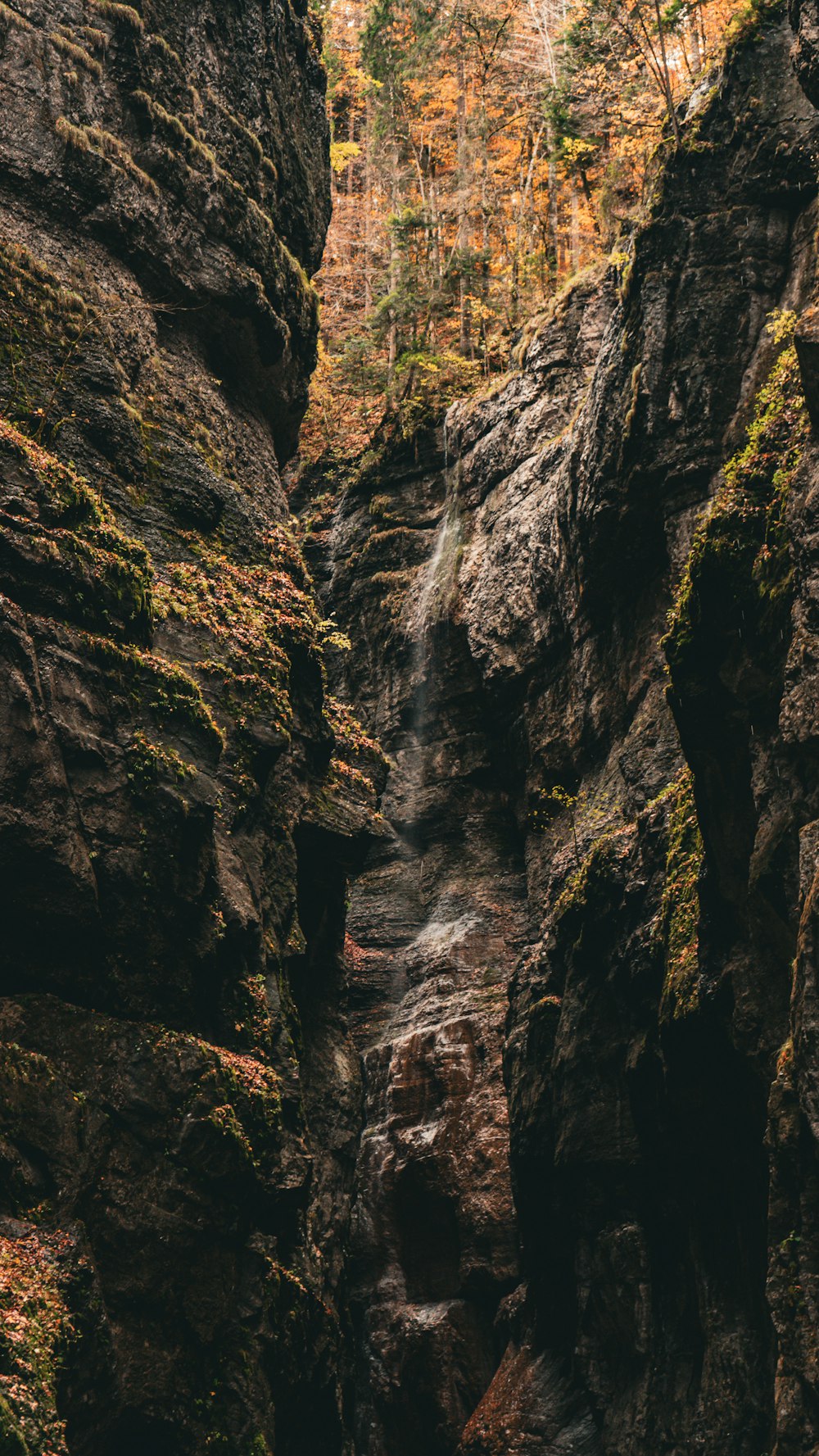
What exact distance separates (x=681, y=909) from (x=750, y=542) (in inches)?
192

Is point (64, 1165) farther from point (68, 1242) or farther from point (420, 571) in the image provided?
point (420, 571)

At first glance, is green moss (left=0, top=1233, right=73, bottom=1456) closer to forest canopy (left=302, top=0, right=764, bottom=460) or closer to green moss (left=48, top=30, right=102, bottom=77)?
green moss (left=48, top=30, right=102, bottom=77)

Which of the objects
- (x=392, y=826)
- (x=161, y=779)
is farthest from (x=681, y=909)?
(x=392, y=826)

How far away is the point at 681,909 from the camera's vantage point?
551 inches

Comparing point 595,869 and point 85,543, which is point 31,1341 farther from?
point 595,869

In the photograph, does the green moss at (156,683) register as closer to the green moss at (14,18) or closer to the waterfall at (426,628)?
the green moss at (14,18)

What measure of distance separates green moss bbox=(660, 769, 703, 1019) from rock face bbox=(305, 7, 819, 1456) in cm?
6

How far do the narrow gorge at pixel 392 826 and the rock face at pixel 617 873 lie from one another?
8 cm

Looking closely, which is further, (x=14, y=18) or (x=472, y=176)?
(x=472, y=176)

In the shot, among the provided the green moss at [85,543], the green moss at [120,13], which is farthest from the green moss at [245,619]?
the green moss at [120,13]

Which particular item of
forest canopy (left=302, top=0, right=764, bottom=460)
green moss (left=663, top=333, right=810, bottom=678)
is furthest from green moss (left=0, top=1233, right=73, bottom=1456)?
forest canopy (left=302, top=0, right=764, bottom=460)

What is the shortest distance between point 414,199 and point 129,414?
28.6 m

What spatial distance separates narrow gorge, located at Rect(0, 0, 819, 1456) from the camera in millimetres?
10617

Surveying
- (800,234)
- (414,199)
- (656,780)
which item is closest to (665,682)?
(656,780)
